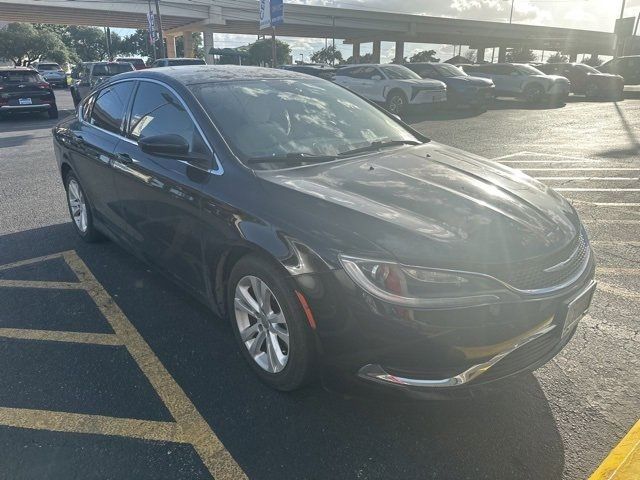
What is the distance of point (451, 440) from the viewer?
240 centimetres

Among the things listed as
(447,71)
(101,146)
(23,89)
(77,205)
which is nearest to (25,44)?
(23,89)

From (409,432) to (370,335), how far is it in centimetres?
62

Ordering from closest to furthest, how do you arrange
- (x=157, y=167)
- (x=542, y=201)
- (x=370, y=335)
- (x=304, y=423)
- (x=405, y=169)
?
(x=370, y=335)
(x=304, y=423)
(x=542, y=201)
(x=405, y=169)
(x=157, y=167)

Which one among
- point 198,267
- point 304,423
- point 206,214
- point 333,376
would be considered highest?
point 206,214

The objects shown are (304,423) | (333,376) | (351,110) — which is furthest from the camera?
(351,110)

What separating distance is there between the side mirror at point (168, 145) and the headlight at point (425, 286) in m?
1.48

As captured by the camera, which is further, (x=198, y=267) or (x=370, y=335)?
(x=198, y=267)

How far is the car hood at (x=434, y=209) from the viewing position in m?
2.28

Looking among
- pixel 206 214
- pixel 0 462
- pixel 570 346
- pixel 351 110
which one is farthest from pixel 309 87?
pixel 0 462

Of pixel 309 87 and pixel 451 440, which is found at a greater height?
Result: pixel 309 87

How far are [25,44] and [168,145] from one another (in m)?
67.6

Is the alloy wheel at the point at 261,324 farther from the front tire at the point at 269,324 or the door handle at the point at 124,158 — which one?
the door handle at the point at 124,158

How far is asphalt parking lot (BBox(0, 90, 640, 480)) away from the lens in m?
2.28

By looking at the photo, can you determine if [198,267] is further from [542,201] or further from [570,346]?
[570,346]
